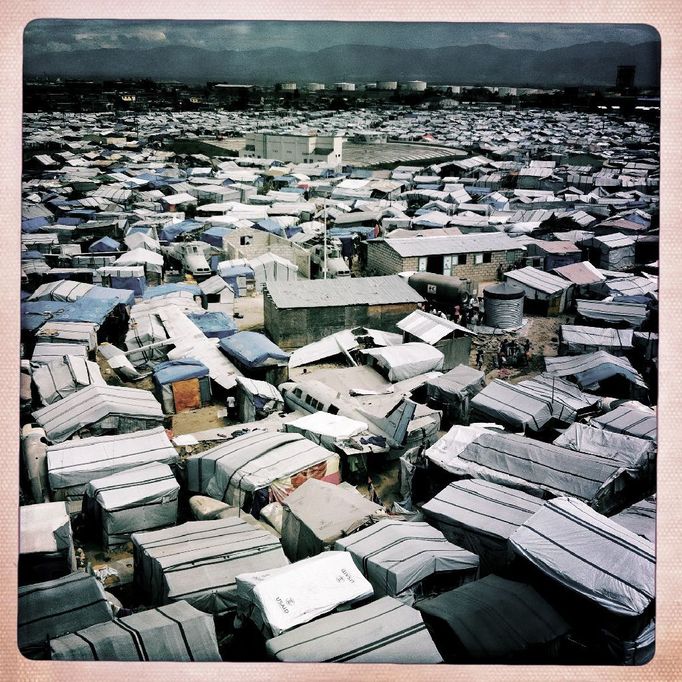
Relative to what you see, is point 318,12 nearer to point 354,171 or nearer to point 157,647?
point 157,647

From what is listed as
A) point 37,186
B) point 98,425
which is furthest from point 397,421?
point 37,186

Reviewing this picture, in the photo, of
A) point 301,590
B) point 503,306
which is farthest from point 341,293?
point 301,590

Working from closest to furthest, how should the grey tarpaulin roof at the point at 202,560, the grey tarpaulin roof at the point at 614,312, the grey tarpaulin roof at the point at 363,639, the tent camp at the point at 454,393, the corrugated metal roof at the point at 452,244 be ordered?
the grey tarpaulin roof at the point at 363,639 → the grey tarpaulin roof at the point at 202,560 → the tent camp at the point at 454,393 → the grey tarpaulin roof at the point at 614,312 → the corrugated metal roof at the point at 452,244

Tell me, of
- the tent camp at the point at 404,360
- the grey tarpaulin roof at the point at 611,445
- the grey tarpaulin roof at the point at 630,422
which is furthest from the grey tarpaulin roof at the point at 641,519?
the tent camp at the point at 404,360

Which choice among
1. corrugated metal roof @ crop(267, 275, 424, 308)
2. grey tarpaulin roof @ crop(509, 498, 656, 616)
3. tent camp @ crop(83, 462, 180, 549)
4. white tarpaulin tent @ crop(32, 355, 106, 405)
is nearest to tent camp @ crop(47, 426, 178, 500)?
tent camp @ crop(83, 462, 180, 549)

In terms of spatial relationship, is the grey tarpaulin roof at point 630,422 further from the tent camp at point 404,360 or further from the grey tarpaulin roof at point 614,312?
the grey tarpaulin roof at point 614,312

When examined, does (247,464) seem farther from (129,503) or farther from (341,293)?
(341,293)

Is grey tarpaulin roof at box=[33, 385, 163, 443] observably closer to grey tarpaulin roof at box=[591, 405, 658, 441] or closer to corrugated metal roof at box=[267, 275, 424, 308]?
corrugated metal roof at box=[267, 275, 424, 308]
